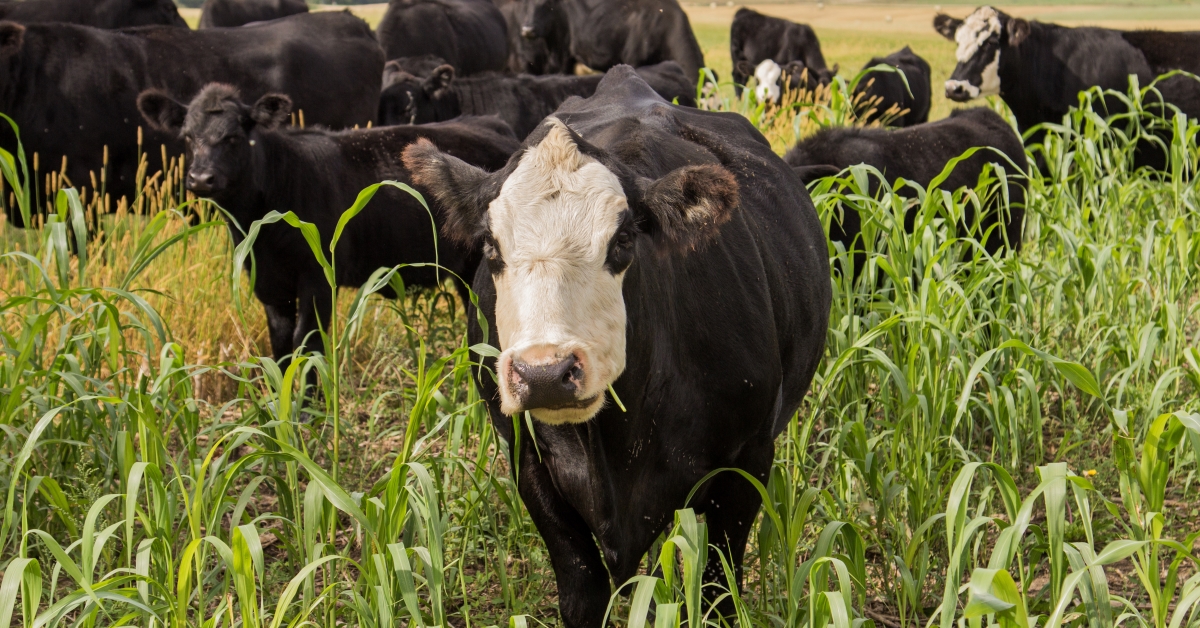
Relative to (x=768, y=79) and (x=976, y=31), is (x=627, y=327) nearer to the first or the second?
(x=976, y=31)

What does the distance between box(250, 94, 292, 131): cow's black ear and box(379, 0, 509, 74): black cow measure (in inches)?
353

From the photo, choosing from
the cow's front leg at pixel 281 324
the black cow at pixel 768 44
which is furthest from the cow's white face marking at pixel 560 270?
the black cow at pixel 768 44

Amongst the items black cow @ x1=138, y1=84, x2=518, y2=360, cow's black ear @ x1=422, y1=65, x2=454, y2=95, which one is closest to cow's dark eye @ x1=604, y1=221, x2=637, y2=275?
black cow @ x1=138, y1=84, x2=518, y2=360

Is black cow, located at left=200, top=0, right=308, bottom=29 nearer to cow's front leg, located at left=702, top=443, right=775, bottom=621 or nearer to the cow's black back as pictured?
the cow's black back

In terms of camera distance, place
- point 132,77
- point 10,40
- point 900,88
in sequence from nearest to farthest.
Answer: point 10,40 < point 132,77 < point 900,88

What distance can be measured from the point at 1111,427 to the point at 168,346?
3060 millimetres

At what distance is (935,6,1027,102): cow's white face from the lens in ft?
31.0

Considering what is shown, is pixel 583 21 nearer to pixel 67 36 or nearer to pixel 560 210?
pixel 67 36

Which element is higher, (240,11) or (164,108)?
(164,108)

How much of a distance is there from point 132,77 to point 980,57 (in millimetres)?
6729

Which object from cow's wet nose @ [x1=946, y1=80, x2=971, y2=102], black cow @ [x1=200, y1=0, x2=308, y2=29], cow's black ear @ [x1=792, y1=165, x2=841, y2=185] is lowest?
cow's wet nose @ [x1=946, y1=80, x2=971, y2=102]

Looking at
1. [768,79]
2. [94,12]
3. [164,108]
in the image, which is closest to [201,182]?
[164,108]

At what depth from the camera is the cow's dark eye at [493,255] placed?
2.44 m

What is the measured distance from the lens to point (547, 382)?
6.87 ft
